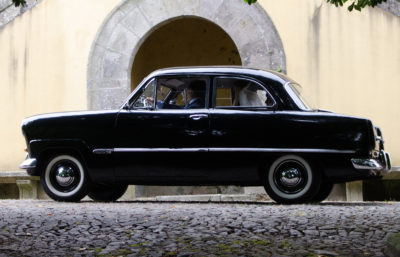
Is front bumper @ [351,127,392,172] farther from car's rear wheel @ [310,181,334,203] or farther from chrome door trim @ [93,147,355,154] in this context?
car's rear wheel @ [310,181,334,203]

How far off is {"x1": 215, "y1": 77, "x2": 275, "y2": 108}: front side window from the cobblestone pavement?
1281mm

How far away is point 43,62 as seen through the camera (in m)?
11.5

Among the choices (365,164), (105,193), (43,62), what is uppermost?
(43,62)

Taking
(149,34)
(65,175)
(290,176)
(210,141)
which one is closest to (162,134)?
(210,141)

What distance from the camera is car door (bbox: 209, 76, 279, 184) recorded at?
717 centimetres

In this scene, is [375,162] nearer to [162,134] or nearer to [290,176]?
[290,176]

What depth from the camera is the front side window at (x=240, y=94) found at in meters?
7.39

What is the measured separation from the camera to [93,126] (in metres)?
7.62

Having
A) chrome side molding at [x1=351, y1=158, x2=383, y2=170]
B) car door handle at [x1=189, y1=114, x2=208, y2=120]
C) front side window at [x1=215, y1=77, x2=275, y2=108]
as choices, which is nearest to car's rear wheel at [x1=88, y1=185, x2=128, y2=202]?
car door handle at [x1=189, y1=114, x2=208, y2=120]

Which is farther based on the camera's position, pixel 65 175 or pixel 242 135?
pixel 65 175

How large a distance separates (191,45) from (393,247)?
11.8m

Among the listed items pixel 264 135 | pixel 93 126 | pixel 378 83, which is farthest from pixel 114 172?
pixel 378 83

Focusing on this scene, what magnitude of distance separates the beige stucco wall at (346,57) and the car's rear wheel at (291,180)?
344 centimetres

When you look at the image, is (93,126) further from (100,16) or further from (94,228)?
(100,16)
